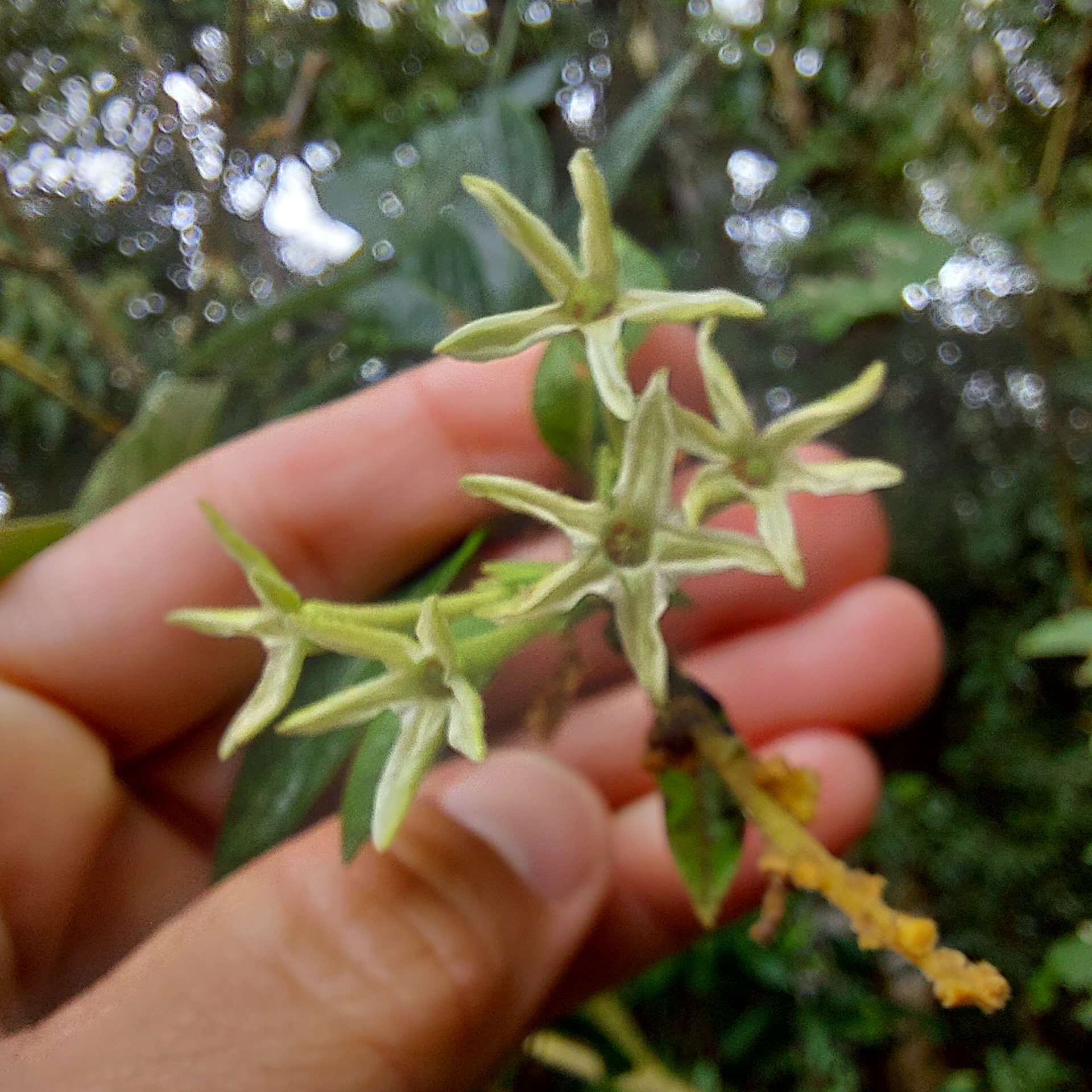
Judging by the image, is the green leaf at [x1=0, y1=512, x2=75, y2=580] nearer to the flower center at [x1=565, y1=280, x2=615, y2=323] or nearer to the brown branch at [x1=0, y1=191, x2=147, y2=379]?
the brown branch at [x1=0, y1=191, x2=147, y2=379]

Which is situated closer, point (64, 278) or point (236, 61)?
point (236, 61)

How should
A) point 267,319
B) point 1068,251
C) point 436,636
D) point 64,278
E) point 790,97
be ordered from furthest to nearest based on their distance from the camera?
point 790,97, point 64,278, point 267,319, point 1068,251, point 436,636

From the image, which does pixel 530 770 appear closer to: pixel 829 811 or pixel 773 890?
pixel 773 890

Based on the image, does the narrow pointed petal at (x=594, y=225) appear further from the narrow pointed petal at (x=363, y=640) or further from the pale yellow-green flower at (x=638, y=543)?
the narrow pointed petal at (x=363, y=640)

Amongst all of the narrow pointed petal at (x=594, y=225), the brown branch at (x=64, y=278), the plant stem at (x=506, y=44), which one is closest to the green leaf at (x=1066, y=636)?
the narrow pointed petal at (x=594, y=225)

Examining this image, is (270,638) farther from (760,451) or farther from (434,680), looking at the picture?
(760,451)

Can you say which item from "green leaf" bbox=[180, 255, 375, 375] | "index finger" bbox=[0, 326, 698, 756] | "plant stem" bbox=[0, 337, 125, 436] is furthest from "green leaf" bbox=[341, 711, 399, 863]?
"plant stem" bbox=[0, 337, 125, 436]

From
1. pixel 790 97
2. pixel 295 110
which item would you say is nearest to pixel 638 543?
pixel 295 110
